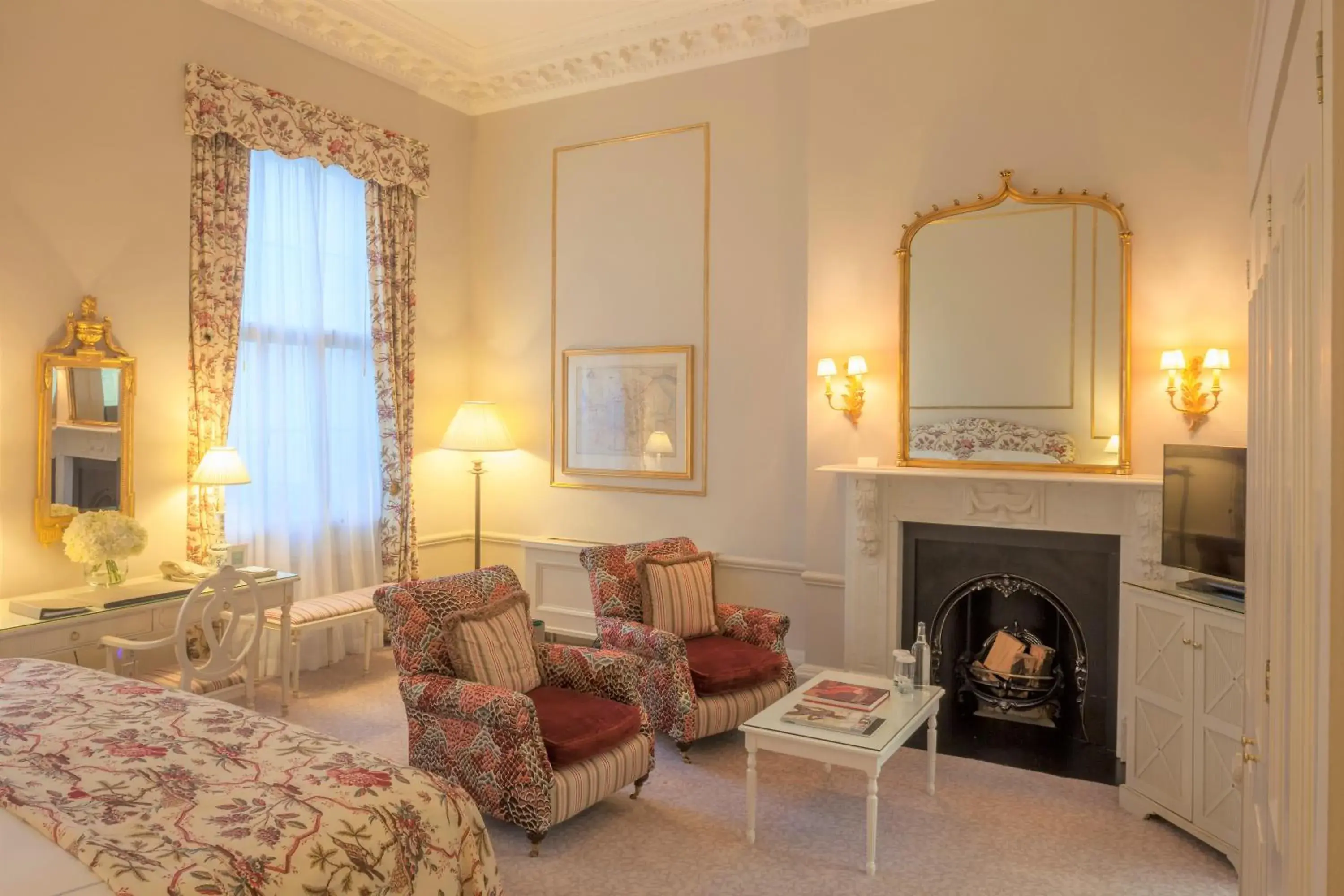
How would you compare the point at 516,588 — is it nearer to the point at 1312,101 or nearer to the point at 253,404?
the point at 253,404

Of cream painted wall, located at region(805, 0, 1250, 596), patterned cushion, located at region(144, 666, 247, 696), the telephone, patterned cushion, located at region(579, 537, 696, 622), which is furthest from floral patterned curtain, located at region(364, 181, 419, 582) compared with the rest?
cream painted wall, located at region(805, 0, 1250, 596)

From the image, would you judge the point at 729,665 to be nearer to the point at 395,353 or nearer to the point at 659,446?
the point at 659,446

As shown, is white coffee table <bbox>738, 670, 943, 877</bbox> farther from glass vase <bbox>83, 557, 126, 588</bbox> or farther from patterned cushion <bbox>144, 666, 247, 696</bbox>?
glass vase <bbox>83, 557, 126, 588</bbox>

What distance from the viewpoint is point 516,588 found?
4.03 m

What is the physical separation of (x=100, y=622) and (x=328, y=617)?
124 centimetres

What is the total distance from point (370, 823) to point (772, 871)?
1735 mm

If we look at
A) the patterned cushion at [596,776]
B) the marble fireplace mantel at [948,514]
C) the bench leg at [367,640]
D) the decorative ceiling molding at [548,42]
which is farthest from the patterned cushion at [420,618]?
the decorative ceiling molding at [548,42]

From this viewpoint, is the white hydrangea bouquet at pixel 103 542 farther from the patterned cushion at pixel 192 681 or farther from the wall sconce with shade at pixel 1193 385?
the wall sconce with shade at pixel 1193 385

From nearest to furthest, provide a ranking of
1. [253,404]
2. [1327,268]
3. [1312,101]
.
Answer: [1327,268], [1312,101], [253,404]

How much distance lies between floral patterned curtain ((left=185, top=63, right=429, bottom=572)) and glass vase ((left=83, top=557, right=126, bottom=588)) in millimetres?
532

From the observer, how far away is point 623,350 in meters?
6.09

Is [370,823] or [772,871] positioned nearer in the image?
[370,823]

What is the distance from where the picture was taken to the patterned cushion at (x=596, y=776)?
3314mm

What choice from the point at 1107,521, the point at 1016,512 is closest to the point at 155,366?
the point at 1016,512
